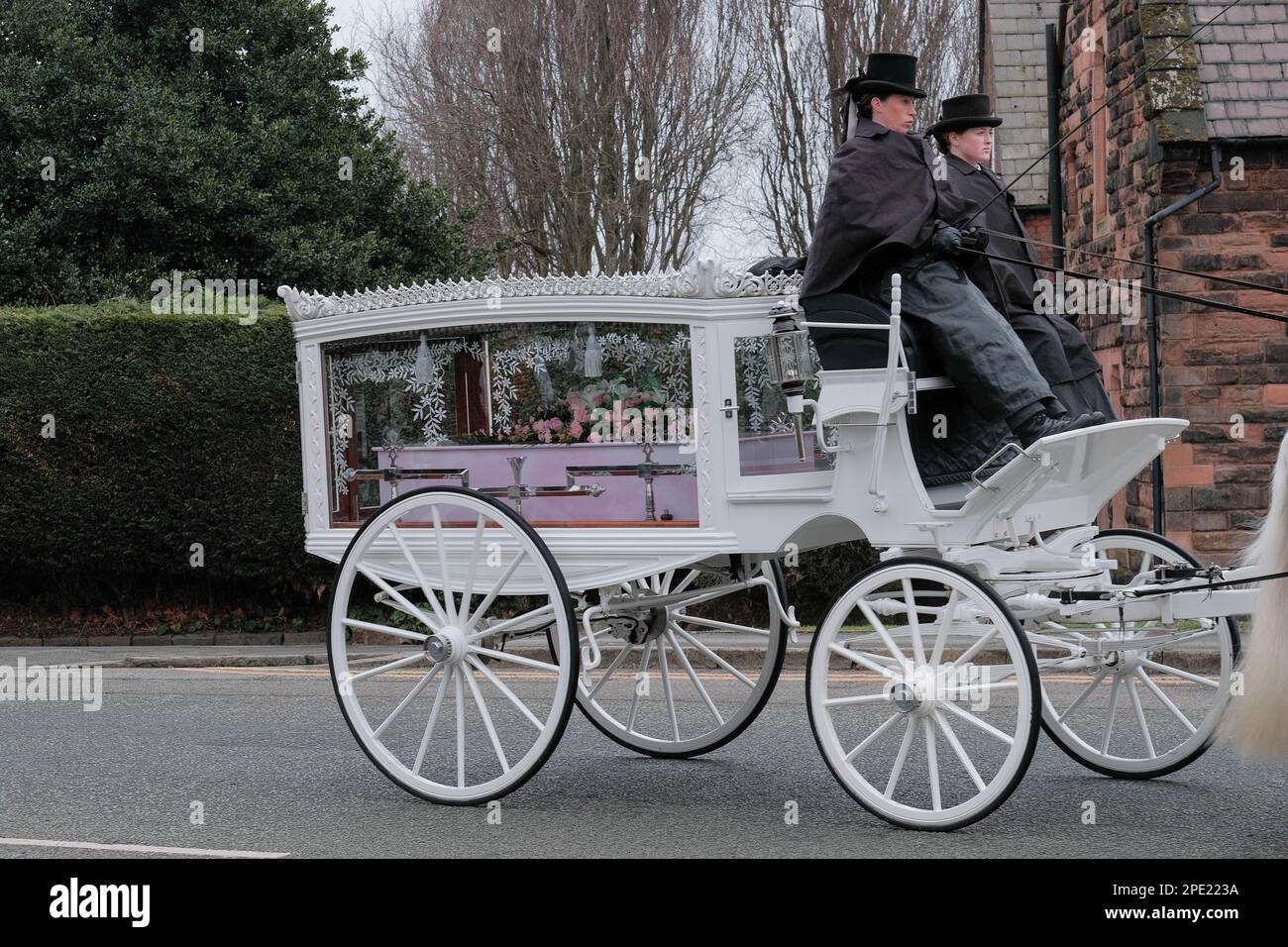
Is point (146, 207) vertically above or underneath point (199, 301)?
above

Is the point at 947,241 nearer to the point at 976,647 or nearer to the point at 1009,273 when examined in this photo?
the point at 1009,273

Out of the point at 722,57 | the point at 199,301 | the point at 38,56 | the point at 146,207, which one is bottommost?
the point at 199,301

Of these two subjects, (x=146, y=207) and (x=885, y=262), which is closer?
(x=885, y=262)

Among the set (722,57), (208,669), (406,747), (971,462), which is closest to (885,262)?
(971,462)

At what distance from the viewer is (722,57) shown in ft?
85.8

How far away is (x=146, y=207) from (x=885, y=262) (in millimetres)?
11199

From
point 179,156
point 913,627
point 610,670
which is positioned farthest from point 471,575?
point 179,156

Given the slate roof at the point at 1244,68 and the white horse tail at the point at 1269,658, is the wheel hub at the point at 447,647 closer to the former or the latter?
the white horse tail at the point at 1269,658

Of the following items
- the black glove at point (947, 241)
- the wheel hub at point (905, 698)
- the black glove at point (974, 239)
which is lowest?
the wheel hub at point (905, 698)

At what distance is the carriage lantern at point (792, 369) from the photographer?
5.72 m

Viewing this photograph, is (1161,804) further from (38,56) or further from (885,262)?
(38,56)

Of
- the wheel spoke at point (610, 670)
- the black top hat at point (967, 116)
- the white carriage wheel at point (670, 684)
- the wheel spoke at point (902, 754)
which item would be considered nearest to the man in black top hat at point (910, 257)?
the black top hat at point (967, 116)

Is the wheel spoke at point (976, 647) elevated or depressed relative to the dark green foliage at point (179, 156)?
depressed

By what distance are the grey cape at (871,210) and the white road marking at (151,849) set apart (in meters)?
2.71
